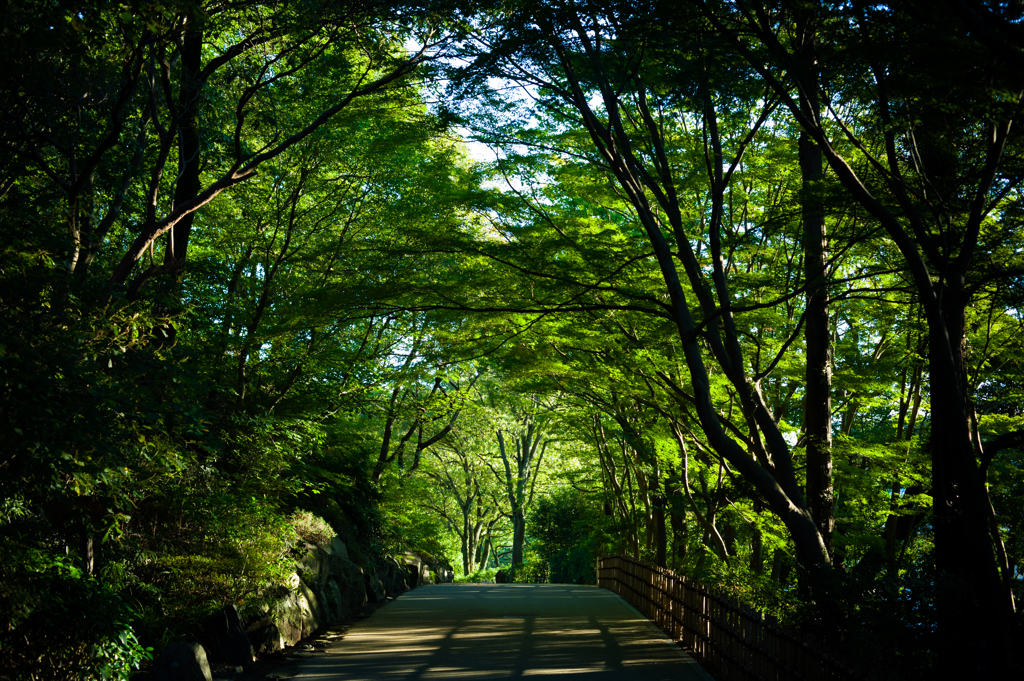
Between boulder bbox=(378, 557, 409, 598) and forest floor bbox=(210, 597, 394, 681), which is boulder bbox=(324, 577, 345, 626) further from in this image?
boulder bbox=(378, 557, 409, 598)

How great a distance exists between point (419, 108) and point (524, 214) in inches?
130

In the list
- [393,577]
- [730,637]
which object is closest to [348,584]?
[393,577]

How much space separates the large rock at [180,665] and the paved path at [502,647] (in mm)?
1280

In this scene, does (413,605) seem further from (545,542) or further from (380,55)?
(545,542)

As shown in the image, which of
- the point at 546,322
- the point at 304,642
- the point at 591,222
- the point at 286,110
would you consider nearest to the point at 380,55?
the point at 286,110

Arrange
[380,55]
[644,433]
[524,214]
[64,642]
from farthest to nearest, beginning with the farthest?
[644,433] < [524,214] < [380,55] < [64,642]

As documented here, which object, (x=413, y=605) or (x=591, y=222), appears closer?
(x=591, y=222)

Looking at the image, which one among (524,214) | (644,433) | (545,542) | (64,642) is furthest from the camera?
(545,542)

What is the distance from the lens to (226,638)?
306 inches

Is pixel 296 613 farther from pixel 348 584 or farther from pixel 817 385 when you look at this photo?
pixel 817 385

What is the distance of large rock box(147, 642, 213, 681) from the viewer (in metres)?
6.21

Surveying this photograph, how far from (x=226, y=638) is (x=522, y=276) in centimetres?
594

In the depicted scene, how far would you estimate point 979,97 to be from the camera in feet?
17.9

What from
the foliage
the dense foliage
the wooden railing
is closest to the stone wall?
the dense foliage
